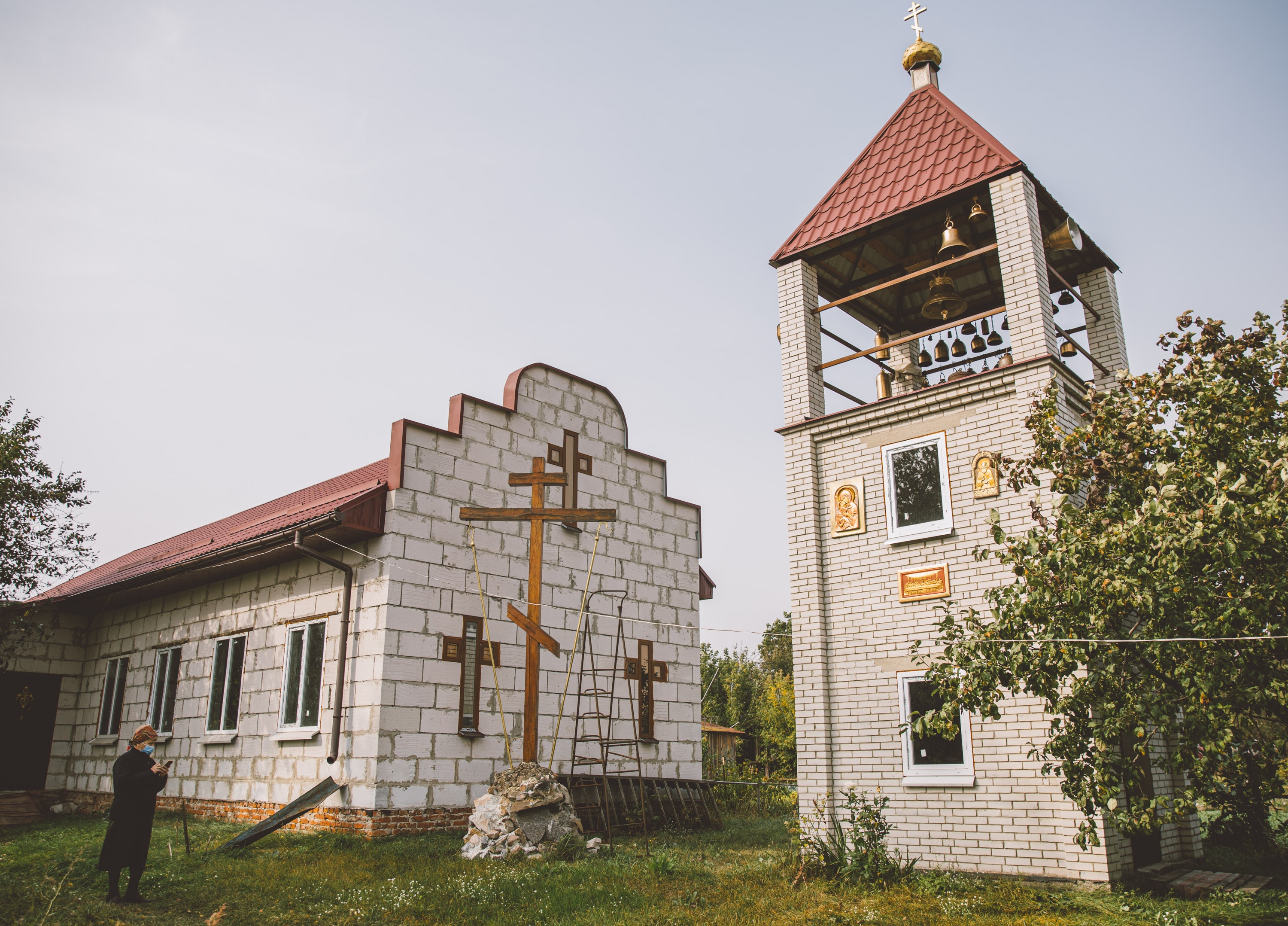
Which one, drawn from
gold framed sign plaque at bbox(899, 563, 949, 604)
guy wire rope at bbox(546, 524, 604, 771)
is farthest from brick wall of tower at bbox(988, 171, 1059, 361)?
guy wire rope at bbox(546, 524, 604, 771)

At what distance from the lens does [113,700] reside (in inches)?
753

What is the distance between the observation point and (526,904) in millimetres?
9148

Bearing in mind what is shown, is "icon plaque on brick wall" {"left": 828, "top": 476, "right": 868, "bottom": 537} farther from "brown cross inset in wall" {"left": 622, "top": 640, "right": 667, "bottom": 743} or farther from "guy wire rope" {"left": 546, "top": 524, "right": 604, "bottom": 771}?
"brown cross inset in wall" {"left": 622, "top": 640, "right": 667, "bottom": 743}

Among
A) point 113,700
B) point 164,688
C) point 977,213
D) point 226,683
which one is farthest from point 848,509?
point 113,700

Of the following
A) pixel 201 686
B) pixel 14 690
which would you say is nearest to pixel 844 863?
pixel 201 686

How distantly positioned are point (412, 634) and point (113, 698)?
9712mm

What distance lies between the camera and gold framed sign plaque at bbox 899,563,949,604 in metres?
11.1

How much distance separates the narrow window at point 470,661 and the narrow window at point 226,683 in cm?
417

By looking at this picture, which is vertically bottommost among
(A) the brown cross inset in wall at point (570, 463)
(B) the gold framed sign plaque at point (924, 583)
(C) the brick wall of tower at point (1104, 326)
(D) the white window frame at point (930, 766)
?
(D) the white window frame at point (930, 766)

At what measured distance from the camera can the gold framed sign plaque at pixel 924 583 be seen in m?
11.1

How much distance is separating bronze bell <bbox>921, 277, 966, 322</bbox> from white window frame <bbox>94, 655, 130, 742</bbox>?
54.9ft

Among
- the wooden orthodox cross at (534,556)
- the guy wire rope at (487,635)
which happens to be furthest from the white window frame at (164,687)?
the wooden orthodox cross at (534,556)

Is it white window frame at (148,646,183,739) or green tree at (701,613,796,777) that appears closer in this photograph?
white window frame at (148,646,183,739)

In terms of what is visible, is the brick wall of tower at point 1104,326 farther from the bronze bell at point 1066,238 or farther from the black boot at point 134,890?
the black boot at point 134,890
